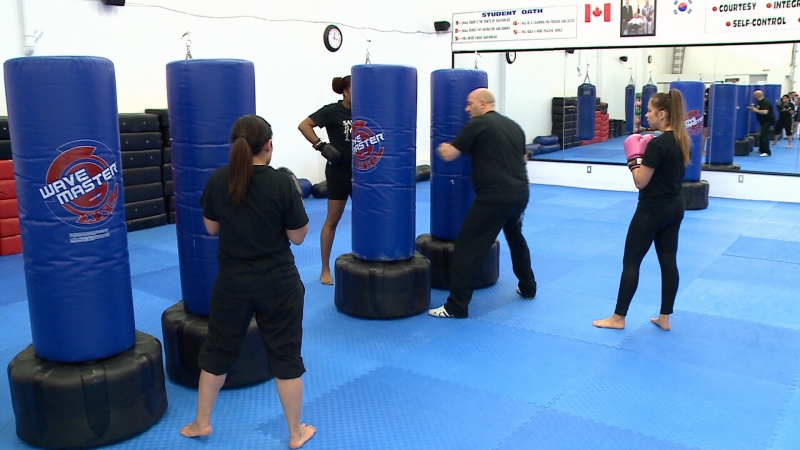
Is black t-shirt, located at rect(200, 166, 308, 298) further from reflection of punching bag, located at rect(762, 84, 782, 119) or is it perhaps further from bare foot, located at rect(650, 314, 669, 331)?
reflection of punching bag, located at rect(762, 84, 782, 119)

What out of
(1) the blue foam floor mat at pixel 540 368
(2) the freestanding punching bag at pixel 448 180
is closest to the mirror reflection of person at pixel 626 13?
(1) the blue foam floor mat at pixel 540 368

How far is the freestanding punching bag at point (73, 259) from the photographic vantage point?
8.82 feet

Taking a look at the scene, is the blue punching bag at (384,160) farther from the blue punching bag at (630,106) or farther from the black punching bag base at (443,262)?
the blue punching bag at (630,106)

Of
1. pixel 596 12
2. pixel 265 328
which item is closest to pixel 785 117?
pixel 596 12

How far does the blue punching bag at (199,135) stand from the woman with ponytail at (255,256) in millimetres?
614

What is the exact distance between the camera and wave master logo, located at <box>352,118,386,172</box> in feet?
14.3

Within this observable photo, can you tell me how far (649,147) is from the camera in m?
3.84

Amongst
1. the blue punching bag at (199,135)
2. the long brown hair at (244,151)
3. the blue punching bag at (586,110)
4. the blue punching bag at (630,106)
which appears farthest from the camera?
the blue punching bag at (630,106)

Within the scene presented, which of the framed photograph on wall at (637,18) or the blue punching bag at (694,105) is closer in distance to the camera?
the blue punching bag at (694,105)

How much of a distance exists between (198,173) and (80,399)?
113 centimetres

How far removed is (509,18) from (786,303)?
20.0ft

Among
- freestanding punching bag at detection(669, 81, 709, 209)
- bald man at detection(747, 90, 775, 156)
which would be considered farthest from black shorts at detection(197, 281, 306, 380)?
bald man at detection(747, 90, 775, 156)

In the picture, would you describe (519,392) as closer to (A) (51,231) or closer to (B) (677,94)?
(B) (677,94)

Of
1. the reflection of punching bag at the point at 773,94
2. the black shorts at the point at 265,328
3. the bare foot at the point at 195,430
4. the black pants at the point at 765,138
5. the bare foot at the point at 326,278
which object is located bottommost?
the bare foot at the point at 195,430
